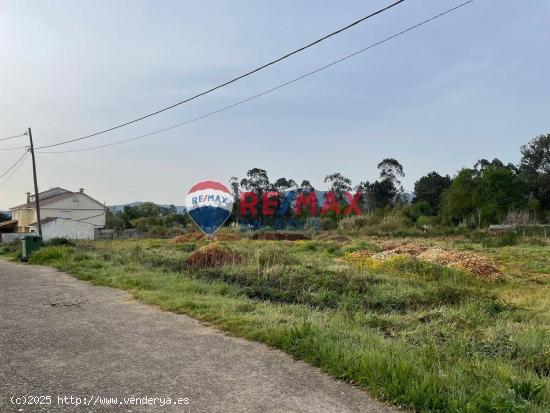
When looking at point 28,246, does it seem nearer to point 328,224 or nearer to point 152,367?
point 152,367

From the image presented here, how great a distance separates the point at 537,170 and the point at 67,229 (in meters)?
57.4

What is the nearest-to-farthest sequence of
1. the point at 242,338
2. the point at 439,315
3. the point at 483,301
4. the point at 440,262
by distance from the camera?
the point at 242,338 → the point at 439,315 → the point at 483,301 → the point at 440,262

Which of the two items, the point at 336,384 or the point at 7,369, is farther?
the point at 7,369

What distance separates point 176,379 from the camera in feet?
13.5

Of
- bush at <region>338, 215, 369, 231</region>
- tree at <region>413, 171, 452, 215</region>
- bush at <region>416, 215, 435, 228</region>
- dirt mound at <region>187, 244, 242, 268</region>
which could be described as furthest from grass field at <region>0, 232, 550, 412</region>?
tree at <region>413, 171, 452, 215</region>

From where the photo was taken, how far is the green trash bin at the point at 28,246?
18188mm

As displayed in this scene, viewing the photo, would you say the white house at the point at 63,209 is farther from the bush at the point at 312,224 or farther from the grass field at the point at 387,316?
the grass field at the point at 387,316

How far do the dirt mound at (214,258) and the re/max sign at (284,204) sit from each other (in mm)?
47620

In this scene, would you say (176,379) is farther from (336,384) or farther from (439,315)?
(439,315)


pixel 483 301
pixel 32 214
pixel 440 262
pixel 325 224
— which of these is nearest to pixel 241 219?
pixel 325 224

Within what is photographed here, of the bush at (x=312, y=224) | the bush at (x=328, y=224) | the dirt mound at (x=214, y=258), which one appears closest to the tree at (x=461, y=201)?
the bush at (x=328, y=224)

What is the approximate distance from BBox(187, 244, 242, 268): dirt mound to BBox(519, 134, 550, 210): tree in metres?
49.9

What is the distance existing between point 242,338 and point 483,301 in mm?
5247

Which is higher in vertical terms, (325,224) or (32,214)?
(32,214)
